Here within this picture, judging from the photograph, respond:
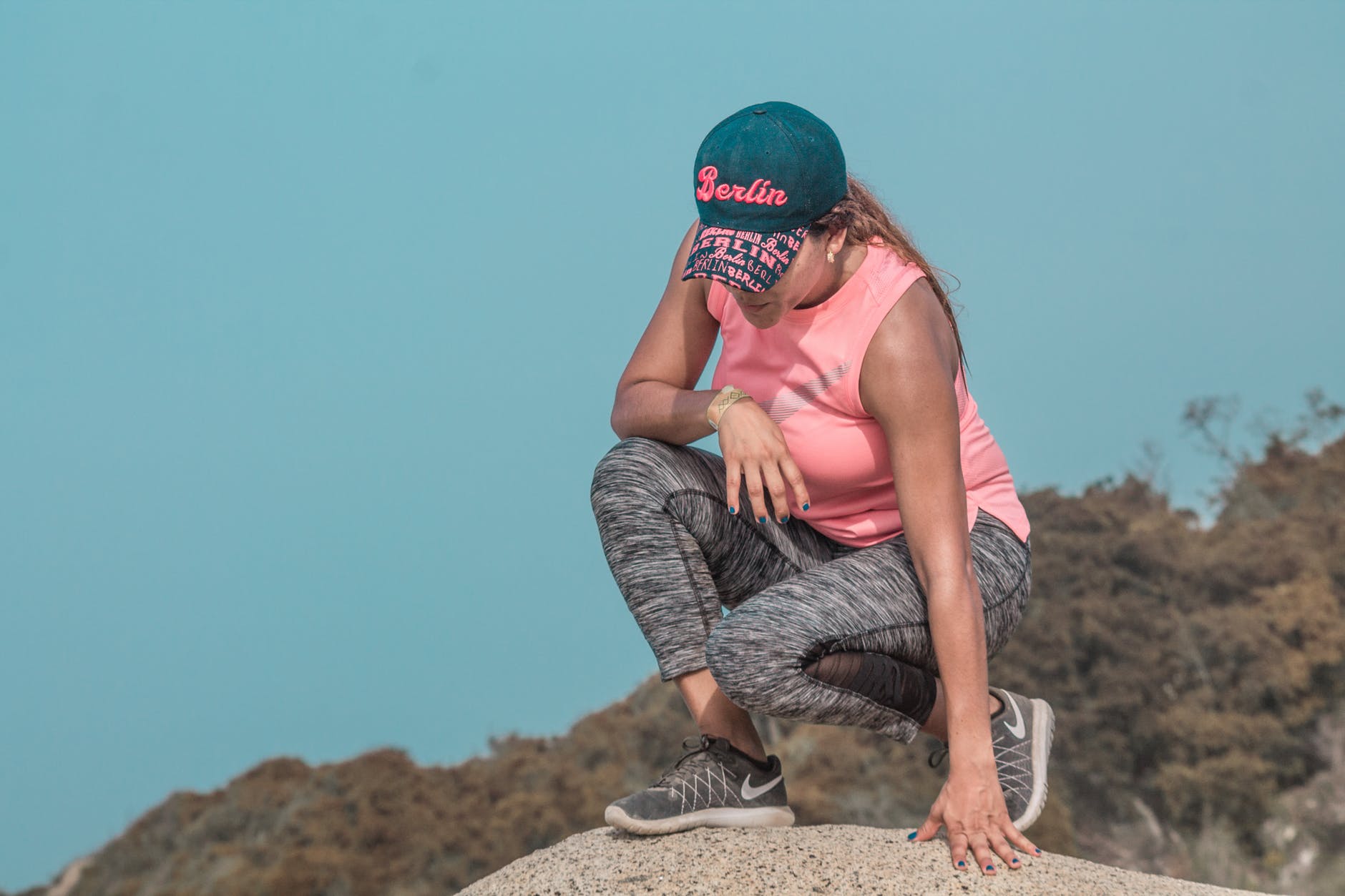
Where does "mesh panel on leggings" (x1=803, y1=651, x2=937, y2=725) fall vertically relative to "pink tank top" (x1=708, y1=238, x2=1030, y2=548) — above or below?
below

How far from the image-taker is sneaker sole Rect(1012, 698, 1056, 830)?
2.70 meters

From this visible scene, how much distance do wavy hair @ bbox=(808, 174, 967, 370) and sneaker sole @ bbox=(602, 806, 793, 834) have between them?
1.12 meters

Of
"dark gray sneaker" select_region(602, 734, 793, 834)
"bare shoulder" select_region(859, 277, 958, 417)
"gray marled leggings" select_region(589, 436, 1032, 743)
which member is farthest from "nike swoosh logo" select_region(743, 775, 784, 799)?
"bare shoulder" select_region(859, 277, 958, 417)

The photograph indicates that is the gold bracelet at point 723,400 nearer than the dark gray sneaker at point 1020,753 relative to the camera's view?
Yes

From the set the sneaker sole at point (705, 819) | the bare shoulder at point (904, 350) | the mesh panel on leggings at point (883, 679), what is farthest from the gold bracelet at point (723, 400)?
the sneaker sole at point (705, 819)

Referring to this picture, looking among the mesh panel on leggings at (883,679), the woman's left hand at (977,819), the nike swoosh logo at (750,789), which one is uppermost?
the mesh panel on leggings at (883,679)

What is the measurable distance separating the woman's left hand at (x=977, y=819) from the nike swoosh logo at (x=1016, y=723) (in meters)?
0.31

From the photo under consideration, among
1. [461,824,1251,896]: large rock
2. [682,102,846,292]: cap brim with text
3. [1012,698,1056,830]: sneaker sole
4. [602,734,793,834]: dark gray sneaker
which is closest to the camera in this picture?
[682,102,846,292]: cap brim with text

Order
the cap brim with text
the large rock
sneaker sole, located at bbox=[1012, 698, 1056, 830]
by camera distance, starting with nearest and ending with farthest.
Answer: the cap brim with text, the large rock, sneaker sole, located at bbox=[1012, 698, 1056, 830]

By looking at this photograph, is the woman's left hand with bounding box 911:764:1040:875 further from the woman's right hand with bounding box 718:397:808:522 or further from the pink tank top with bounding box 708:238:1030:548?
the woman's right hand with bounding box 718:397:808:522

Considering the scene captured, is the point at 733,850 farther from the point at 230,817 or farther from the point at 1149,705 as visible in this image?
the point at 1149,705

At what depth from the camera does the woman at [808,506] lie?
241cm

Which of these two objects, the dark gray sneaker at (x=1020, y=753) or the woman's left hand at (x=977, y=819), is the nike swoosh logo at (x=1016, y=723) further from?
the woman's left hand at (x=977, y=819)

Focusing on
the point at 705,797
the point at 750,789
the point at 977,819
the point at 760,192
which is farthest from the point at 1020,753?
the point at 760,192
